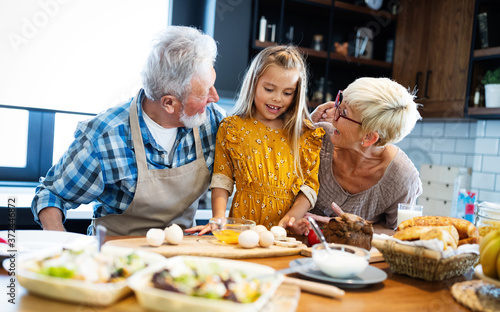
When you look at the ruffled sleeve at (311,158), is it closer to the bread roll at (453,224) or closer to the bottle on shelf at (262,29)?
the bread roll at (453,224)

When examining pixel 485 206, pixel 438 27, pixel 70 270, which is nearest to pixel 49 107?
pixel 70 270

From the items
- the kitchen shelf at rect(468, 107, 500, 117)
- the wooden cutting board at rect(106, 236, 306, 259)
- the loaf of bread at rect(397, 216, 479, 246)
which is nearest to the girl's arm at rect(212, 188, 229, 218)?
the wooden cutting board at rect(106, 236, 306, 259)

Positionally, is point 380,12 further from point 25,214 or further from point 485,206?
point 25,214

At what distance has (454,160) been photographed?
4.01 meters

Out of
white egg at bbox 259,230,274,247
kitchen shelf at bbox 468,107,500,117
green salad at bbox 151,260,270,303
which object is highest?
kitchen shelf at bbox 468,107,500,117

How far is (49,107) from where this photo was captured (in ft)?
10.5

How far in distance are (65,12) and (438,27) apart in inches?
117

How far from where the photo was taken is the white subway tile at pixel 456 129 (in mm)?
3934

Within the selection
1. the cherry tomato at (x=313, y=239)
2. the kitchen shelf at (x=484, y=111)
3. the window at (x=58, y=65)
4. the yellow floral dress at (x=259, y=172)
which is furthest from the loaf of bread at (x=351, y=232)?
the kitchen shelf at (x=484, y=111)

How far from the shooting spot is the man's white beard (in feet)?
6.37

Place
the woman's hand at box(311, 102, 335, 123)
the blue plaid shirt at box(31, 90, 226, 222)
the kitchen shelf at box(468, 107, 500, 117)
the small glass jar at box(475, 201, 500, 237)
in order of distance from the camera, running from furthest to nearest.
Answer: the kitchen shelf at box(468, 107, 500, 117) → the woman's hand at box(311, 102, 335, 123) → the blue plaid shirt at box(31, 90, 226, 222) → the small glass jar at box(475, 201, 500, 237)

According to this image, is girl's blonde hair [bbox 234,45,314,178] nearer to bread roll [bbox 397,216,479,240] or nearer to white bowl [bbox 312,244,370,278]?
bread roll [bbox 397,216,479,240]

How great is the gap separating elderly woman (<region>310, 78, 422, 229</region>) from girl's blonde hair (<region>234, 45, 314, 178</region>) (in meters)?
0.18

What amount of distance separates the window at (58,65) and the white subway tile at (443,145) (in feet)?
8.65
